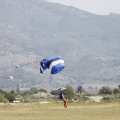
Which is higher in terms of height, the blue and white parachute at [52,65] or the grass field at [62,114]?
the blue and white parachute at [52,65]

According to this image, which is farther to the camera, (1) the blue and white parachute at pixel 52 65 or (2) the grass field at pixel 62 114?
(1) the blue and white parachute at pixel 52 65

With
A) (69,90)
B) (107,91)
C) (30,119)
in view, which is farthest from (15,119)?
(107,91)

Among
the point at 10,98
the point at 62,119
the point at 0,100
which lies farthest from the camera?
the point at 10,98

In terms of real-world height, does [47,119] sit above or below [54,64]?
below

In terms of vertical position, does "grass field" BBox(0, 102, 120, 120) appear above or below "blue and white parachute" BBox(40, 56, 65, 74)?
below

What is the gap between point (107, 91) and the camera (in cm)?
17325

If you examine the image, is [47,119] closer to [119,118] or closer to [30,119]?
[30,119]

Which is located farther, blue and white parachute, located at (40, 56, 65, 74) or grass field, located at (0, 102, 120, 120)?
→ blue and white parachute, located at (40, 56, 65, 74)

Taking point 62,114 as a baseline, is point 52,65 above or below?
above

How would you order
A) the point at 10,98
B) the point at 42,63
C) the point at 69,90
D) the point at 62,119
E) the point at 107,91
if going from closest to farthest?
the point at 62,119, the point at 42,63, the point at 10,98, the point at 69,90, the point at 107,91

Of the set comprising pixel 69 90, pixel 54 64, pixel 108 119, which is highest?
pixel 69 90

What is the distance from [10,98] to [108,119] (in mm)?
92560

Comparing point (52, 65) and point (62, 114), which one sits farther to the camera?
point (52, 65)

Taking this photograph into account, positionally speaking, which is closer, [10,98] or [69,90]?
[10,98]
